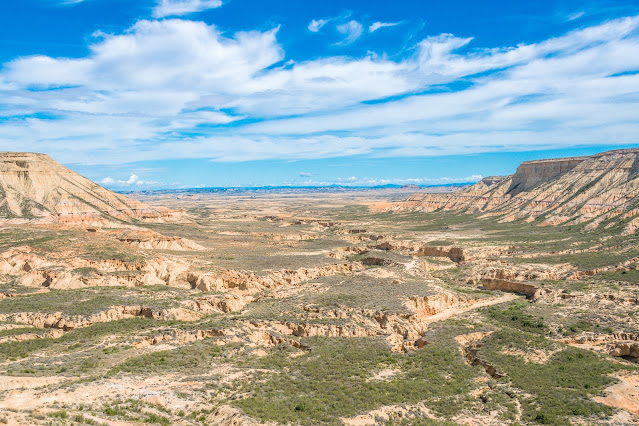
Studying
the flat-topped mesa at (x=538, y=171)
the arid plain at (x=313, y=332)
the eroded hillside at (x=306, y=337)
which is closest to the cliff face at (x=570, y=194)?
the flat-topped mesa at (x=538, y=171)

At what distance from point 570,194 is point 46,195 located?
119 m

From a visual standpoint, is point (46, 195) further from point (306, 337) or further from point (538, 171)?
point (538, 171)

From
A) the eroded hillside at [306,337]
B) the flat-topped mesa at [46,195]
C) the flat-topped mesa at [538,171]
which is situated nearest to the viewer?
the eroded hillside at [306,337]

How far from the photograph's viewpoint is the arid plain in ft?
74.1

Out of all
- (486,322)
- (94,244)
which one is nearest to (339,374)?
(486,322)

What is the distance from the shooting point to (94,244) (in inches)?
2235

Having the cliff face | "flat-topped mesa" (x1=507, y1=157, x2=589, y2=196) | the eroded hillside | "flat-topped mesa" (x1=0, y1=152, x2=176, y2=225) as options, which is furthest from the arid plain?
"flat-topped mesa" (x1=507, y1=157, x2=589, y2=196)

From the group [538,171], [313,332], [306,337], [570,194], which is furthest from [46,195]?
[538,171]

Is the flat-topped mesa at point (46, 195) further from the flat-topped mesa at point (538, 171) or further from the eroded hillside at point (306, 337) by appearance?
the flat-topped mesa at point (538, 171)

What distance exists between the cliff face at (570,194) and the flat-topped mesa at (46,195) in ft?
324

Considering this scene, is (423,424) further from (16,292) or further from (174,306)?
(16,292)

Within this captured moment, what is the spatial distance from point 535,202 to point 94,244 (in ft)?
348

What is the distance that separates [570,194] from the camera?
111 meters

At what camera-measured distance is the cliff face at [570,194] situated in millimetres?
92875
